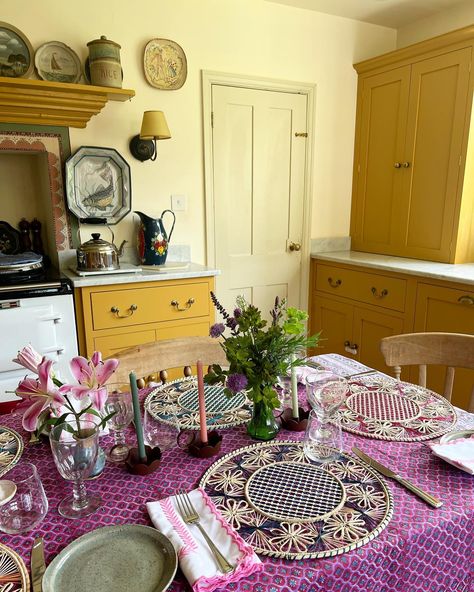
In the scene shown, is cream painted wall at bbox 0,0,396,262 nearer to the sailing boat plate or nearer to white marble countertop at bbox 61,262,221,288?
the sailing boat plate

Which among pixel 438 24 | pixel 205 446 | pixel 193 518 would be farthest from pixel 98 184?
pixel 438 24

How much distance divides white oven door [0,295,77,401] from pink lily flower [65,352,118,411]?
1.28 metres

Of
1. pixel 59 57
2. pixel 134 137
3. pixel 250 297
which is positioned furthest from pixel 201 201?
pixel 59 57

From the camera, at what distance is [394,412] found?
1133mm

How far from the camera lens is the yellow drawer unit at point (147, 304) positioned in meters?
2.22

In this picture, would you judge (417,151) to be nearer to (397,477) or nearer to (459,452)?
(459,452)

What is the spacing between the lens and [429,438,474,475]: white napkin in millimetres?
882

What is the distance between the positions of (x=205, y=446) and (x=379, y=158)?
2699 millimetres

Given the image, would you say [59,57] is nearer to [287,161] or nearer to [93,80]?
[93,80]

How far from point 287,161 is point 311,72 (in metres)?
0.62

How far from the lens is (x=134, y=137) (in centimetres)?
255

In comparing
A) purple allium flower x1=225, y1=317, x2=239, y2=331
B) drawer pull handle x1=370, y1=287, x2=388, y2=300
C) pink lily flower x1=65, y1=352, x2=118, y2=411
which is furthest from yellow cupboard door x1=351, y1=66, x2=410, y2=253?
pink lily flower x1=65, y1=352, x2=118, y2=411

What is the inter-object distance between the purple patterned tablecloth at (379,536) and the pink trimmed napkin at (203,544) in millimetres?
18

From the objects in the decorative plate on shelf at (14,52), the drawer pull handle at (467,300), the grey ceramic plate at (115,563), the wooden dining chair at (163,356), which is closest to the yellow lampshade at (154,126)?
the decorative plate on shelf at (14,52)
